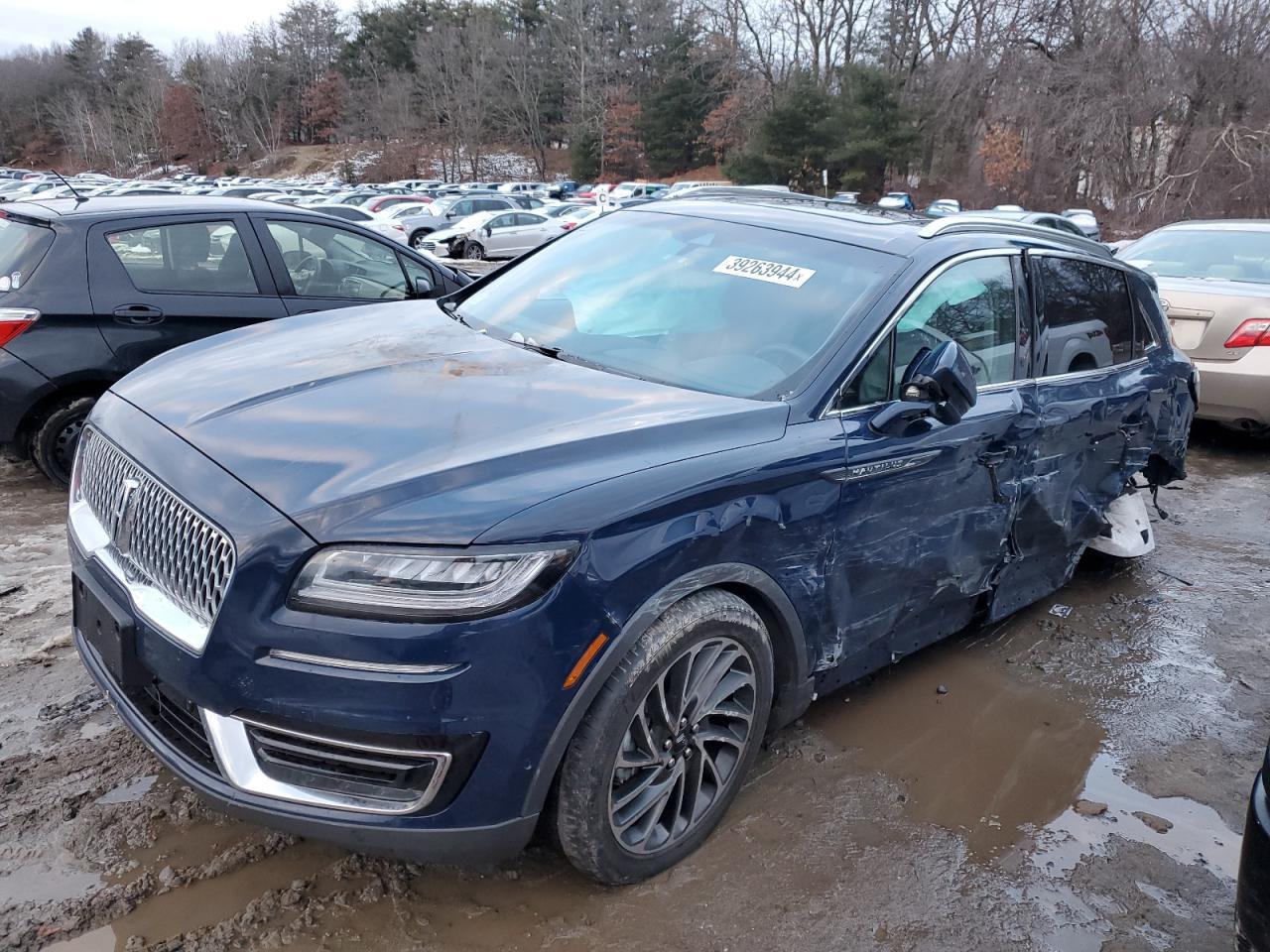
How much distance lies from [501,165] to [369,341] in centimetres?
7533

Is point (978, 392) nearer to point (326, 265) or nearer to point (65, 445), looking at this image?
point (326, 265)

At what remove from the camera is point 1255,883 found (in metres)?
2.00

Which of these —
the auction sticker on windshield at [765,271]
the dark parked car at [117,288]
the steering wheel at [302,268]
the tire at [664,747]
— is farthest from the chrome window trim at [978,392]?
the steering wheel at [302,268]

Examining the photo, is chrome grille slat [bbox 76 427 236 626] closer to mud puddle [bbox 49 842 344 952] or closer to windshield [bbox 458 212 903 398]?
mud puddle [bbox 49 842 344 952]

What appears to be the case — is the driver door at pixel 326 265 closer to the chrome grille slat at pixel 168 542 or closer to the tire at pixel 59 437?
the tire at pixel 59 437

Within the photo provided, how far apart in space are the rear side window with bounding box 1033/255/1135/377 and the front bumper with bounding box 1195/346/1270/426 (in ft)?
9.25

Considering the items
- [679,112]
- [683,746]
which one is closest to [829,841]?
[683,746]

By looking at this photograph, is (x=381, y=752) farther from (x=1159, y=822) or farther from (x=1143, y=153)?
(x=1143, y=153)

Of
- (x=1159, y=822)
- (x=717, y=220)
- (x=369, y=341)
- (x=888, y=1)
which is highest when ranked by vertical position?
(x=888, y=1)

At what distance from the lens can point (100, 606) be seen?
255 cm

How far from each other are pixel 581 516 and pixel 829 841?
1.38 m

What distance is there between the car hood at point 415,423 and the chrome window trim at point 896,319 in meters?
0.19

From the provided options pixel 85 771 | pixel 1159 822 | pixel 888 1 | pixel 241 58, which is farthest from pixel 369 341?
pixel 241 58

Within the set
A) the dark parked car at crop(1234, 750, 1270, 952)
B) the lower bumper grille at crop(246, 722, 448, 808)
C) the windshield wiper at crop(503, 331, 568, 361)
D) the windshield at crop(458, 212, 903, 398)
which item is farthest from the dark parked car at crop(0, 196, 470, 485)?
the dark parked car at crop(1234, 750, 1270, 952)
